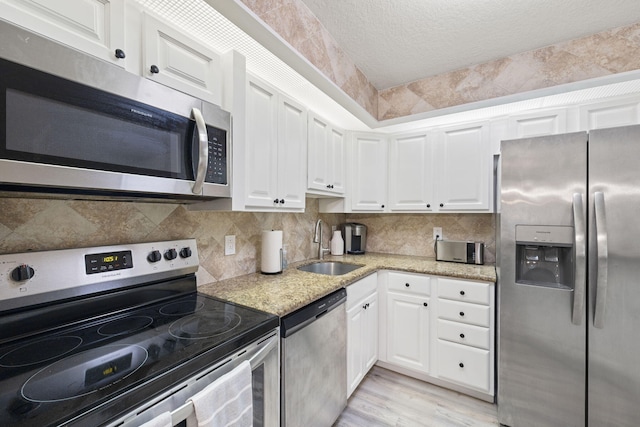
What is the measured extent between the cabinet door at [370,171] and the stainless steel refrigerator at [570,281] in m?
1.13

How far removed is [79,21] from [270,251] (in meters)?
1.41

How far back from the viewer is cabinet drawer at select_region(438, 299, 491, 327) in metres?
1.94

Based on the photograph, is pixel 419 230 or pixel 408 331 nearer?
pixel 408 331

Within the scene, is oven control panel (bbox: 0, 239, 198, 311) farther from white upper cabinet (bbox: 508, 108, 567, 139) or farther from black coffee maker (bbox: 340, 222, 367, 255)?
white upper cabinet (bbox: 508, 108, 567, 139)

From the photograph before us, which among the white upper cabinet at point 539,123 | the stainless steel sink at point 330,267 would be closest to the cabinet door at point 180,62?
the stainless steel sink at point 330,267

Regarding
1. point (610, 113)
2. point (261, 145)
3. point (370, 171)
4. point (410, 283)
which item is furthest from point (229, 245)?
point (610, 113)

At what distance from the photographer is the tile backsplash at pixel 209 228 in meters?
1.01

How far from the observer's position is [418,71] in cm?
246

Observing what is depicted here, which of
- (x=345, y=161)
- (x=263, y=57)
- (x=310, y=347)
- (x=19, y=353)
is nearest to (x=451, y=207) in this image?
(x=345, y=161)

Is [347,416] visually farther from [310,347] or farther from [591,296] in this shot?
[591,296]

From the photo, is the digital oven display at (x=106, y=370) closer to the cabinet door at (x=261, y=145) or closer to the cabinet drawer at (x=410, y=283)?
the cabinet door at (x=261, y=145)

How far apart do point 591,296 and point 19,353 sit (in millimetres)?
2537

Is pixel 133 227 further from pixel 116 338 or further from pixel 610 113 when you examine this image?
pixel 610 113

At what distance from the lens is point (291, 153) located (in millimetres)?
1826
